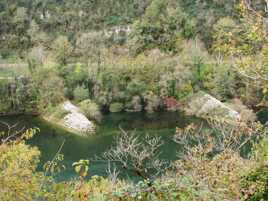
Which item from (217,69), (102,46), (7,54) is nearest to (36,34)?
(7,54)

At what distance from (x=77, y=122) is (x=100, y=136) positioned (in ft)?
11.1

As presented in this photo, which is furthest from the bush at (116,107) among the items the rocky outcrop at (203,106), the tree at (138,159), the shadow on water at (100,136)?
the tree at (138,159)

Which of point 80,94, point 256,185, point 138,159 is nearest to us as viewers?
point 256,185

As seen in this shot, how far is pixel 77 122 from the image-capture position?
34.4m

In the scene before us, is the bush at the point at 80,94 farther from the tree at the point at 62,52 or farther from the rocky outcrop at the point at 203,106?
the rocky outcrop at the point at 203,106

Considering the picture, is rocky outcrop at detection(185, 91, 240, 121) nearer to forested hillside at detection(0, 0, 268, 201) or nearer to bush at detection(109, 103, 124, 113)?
forested hillside at detection(0, 0, 268, 201)

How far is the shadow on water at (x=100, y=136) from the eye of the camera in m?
26.3

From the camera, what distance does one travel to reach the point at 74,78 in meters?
41.0

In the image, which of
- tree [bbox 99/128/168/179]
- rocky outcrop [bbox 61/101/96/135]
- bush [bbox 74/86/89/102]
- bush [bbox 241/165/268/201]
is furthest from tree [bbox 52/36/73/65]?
bush [bbox 241/165/268/201]

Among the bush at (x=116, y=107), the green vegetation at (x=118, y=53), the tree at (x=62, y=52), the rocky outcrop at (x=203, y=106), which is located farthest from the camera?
the tree at (x=62, y=52)

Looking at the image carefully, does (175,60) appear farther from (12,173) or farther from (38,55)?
(12,173)

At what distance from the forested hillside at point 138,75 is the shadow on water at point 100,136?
46.8 inches

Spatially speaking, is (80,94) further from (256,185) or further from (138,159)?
(256,185)

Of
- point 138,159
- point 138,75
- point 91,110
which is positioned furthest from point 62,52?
point 138,159
